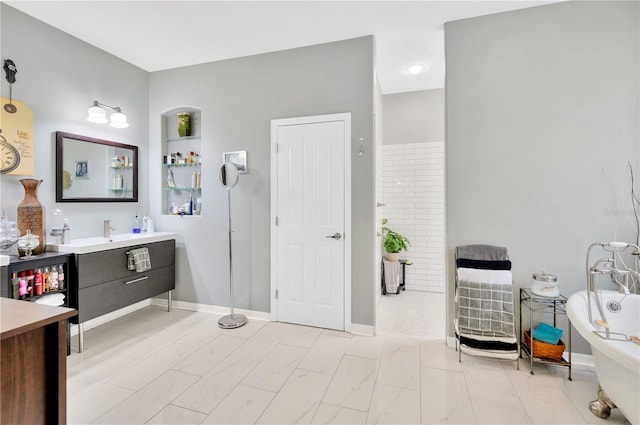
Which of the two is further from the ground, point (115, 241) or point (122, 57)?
point (122, 57)

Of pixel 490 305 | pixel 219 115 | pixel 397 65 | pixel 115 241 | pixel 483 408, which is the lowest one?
pixel 483 408

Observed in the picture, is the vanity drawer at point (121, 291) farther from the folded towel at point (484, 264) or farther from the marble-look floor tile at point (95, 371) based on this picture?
the folded towel at point (484, 264)

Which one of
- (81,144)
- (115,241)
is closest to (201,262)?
(115,241)

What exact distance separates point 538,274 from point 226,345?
2.85 m

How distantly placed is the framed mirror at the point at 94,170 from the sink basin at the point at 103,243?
47 cm

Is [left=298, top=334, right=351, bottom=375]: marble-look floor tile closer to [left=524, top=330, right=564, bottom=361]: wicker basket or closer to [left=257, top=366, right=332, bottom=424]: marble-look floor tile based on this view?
[left=257, top=366, right=332, bottom=424]: marble-look floor tile

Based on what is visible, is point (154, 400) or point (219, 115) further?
point (219, 115)

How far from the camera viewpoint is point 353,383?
2.28m

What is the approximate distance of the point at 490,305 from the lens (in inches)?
99.3

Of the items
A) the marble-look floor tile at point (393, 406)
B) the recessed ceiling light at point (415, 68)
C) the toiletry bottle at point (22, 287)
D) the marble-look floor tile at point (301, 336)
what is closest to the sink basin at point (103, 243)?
the toiletry bottle at point (22, 287)

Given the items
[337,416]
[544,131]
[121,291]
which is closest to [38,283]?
[121,291]

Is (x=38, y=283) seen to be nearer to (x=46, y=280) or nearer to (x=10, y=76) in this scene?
(x=46, y=280)

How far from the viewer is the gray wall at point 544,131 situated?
8.16 feet

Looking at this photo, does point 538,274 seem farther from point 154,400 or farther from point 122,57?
point 122,57
